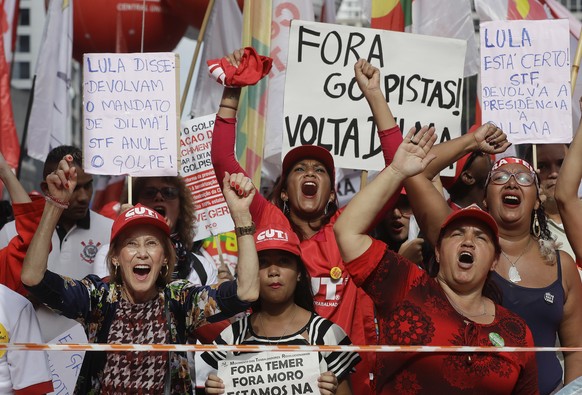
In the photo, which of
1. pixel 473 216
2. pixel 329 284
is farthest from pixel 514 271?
pixel 329 284

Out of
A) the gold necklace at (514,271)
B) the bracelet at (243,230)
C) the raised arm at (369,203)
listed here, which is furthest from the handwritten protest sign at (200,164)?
the raised arm at (369,203)

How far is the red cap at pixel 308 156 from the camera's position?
20.2 feet

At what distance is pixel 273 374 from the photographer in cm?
502

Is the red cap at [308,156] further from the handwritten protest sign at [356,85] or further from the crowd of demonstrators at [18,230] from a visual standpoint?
the crowd of demonstrators at [18,230]

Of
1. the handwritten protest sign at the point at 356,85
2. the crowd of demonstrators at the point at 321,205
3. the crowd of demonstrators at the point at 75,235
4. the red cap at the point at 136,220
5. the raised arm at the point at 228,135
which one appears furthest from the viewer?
the handwritten protest sign at the point at 356,85

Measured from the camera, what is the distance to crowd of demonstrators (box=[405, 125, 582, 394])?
5395 mm

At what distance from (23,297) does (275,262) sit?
1186 mm

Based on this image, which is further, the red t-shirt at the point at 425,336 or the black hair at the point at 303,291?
the black hair at the point at 303,291

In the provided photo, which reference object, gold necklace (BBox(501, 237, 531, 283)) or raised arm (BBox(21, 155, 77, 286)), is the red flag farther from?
gold necklace (BBox(501, 237, 531, 283))

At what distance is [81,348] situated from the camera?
4688 mm

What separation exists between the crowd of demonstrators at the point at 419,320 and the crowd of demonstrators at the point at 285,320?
29 cm

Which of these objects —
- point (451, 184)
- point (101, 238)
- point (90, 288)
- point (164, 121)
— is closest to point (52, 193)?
point (90, 288)

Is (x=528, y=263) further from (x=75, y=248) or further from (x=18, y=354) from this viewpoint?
(x=75, y=248)

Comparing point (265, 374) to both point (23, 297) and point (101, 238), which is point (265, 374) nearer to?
point (23, 297)
